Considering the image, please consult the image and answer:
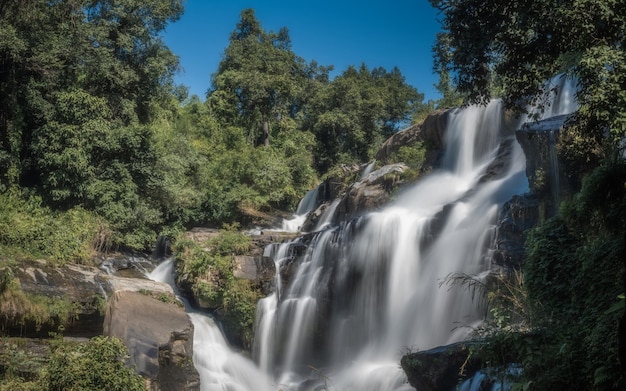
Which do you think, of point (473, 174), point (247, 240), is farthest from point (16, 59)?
point (473, 174)

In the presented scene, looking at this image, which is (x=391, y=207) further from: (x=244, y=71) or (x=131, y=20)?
(x=244, y=71)

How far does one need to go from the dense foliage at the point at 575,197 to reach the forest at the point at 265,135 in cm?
3

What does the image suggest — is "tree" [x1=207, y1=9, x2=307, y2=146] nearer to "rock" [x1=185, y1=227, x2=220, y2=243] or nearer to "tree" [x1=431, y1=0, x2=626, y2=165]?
"rock" [x1=185, y1=227, x2=220, y2=243]

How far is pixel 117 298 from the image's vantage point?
42.8 ft

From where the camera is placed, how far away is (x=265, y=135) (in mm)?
36656

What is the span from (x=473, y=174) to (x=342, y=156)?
17.0 meters

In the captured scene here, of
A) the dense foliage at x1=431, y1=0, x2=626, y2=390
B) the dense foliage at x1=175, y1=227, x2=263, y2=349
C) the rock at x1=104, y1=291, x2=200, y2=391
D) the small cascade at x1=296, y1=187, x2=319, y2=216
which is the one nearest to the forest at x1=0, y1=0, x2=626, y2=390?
the dense foliage at x1=431, y1=0, x2=626, y2=390

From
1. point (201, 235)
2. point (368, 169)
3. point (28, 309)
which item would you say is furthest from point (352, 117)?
point (28, 309)

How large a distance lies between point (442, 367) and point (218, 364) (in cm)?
808

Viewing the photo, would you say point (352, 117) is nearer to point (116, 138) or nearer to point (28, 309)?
point (116, 138)

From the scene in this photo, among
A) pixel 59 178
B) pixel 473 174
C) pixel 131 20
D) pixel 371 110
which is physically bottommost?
pixel 59 178

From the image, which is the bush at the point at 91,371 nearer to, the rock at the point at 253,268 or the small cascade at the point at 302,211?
the rock at the point at 253,268

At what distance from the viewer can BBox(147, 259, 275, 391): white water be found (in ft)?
45.4

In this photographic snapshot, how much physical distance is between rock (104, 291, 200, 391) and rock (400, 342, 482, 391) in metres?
5.89
